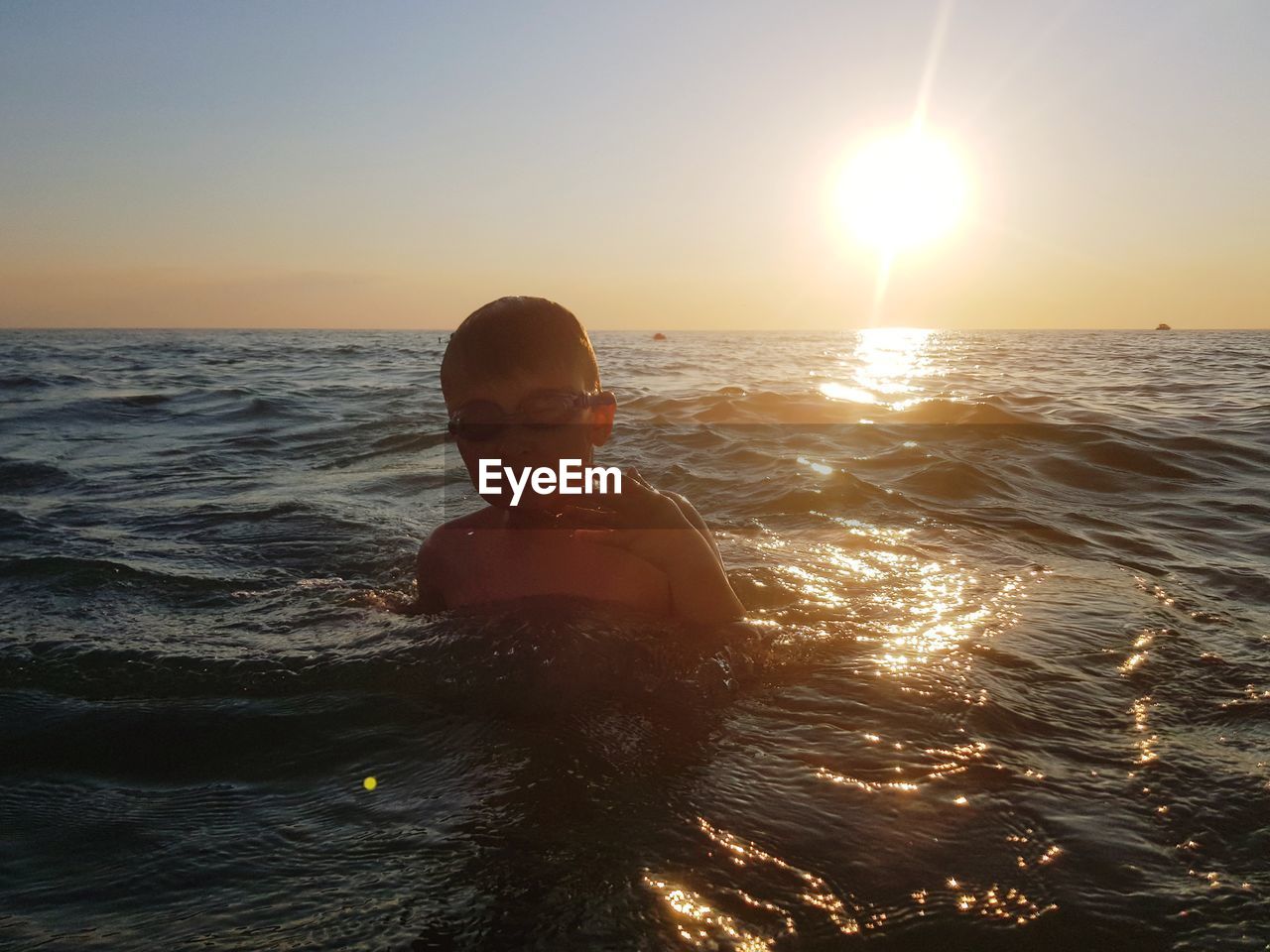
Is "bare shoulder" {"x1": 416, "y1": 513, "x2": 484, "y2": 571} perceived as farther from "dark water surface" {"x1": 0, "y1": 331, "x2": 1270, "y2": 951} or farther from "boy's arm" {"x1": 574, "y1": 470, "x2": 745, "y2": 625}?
"boy's arm" {"x1": 574, "y1": 470, "x2": 745, "y2": 625}

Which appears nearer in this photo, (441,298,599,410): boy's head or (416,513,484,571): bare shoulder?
(441,298,599,410): boy's head

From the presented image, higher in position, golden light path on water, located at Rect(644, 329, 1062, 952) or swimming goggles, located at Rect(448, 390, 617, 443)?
swimming goggles, located at Rect(448, 390, 617, 443)

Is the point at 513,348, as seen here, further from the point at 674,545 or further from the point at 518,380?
the point at 674,545

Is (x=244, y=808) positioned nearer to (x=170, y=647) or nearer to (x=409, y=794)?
(x=409, y=794)

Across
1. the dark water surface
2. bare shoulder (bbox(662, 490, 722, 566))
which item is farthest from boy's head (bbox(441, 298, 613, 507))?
the dark water surface

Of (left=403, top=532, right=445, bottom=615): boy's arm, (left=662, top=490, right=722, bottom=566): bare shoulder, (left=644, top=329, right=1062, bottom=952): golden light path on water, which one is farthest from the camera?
(left=403, top=532, right=445, bottom=615): boy's arm

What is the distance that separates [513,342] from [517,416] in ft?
0.79

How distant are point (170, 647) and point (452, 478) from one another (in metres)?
3.96

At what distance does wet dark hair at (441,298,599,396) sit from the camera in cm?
265

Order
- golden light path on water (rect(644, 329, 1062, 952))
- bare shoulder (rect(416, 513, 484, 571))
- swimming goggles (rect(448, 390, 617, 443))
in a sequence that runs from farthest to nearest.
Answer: bare shoulder (rect(416, 513, 484, 571)) < swimming goggles (rect(448, 390, 617, 443)) < golden light path on water (rect(644, 329, 1062, 952))

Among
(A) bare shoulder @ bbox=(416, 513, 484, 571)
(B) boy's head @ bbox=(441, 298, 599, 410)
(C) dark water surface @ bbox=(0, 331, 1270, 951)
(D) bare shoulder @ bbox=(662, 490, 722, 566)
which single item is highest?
(B) boy's head @ bbox=(441, 298, 599, 410)

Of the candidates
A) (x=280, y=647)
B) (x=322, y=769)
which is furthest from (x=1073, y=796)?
(x=280, y=647)

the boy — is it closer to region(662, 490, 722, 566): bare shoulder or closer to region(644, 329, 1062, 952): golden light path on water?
region(662, 490, 722, 566): bare shoulder

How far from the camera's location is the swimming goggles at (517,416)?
2.64m
